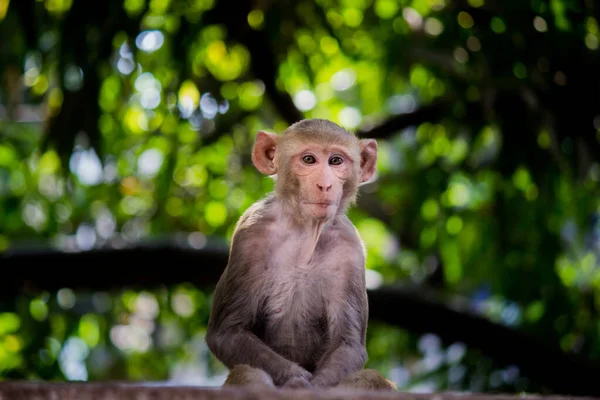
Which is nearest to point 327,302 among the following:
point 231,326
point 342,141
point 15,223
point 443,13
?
point 231,326

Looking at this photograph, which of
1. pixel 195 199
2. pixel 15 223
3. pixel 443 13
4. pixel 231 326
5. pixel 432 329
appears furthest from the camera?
pixel 195 199

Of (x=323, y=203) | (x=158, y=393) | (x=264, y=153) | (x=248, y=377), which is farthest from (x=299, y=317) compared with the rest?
(x=158, y=393)

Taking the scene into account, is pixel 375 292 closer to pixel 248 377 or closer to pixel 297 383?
pixel 297 383

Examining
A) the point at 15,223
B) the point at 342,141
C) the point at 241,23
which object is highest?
the point at 241,23

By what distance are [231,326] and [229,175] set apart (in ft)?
21.8

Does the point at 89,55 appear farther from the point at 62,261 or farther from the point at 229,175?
the point at 229,175

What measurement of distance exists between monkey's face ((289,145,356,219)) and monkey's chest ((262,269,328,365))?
0.34 m

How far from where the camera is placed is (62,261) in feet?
29.5

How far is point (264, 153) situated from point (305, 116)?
17.7ft

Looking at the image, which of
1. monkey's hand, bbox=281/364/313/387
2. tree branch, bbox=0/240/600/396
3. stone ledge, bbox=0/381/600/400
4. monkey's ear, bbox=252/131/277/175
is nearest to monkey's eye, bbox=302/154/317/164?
monkey's ear, bbox=252/131/277/175

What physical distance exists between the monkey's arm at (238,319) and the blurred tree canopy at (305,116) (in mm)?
3817

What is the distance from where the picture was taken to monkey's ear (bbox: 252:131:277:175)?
4.57 metres

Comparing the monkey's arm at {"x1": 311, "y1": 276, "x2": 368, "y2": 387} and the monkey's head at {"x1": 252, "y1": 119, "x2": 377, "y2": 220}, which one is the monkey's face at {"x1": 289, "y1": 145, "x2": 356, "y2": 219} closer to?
the monkey's head at {"x1": 252, "y1": 119, "x2": 377, "y2": 220}

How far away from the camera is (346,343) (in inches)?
161
